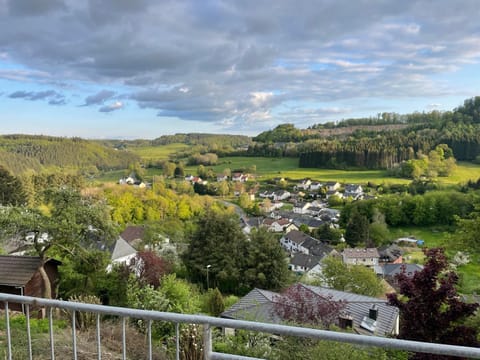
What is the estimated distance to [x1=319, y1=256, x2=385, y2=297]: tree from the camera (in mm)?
20456

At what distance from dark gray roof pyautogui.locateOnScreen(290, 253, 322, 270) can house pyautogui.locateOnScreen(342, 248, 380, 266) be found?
268 cm

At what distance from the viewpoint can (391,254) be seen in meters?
39.3

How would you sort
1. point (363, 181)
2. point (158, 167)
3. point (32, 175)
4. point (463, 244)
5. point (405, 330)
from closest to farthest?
point (405, 330), point (463, 244), point (32, 175), point (363, 181), point (158, 167)

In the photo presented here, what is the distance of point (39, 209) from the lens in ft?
41.8

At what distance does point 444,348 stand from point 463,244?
15224 mm

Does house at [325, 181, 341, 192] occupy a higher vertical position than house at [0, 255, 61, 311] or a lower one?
lower

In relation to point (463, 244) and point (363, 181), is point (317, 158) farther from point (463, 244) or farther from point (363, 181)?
point (463, 244)

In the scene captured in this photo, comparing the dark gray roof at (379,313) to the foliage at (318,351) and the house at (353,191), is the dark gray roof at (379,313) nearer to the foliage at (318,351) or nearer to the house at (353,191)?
the foliage at (318,351)

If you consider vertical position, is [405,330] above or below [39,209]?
below


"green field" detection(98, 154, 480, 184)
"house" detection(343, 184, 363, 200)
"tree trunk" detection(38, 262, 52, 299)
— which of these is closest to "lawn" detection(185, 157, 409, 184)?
"green field" detection(98, 154, 480, 184)

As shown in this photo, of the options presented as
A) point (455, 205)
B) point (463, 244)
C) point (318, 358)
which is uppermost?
point (318, 358)

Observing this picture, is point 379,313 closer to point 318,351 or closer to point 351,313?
point 351,313

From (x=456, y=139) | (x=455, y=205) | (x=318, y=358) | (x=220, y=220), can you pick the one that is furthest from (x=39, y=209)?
(x=456, y=139)

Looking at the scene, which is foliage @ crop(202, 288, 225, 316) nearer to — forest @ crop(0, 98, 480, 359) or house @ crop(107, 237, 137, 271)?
forest @ crop(0, 98, 480, 359)
